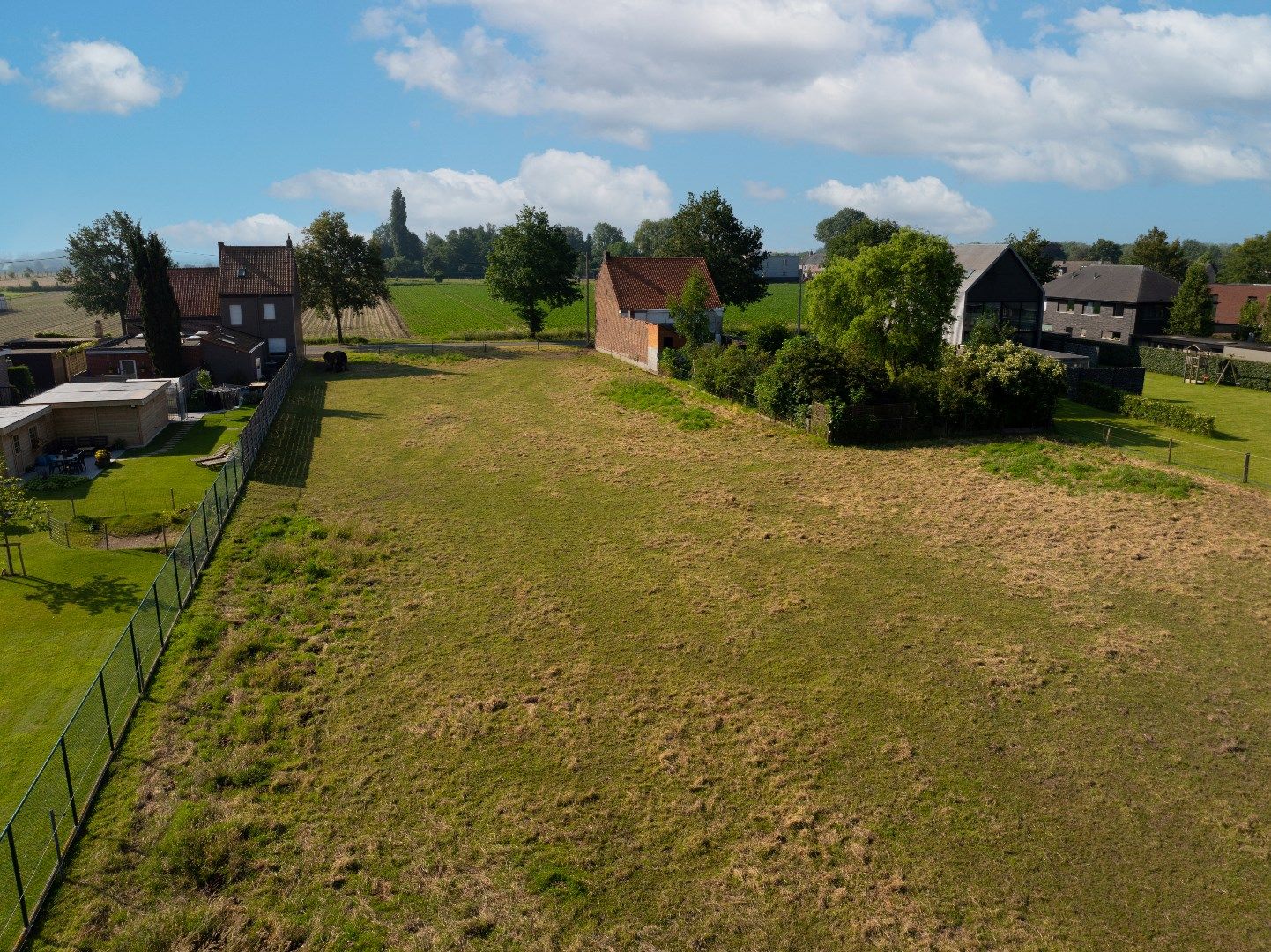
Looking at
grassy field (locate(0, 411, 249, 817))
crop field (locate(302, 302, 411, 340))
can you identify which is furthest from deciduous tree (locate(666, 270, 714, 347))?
crop field (locate(302, 302, 411, 340))

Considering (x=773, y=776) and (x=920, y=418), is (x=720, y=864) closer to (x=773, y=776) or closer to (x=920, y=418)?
(x=773, y=776)

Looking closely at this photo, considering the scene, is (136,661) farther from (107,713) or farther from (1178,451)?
(1178,451)

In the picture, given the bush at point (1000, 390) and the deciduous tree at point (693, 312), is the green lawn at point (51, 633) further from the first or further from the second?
the deciduous tree at point (693, 312)

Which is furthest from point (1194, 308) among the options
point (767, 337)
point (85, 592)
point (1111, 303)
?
point (85, 592)

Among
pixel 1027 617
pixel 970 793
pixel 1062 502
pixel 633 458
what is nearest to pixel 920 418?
pixel 1062 502

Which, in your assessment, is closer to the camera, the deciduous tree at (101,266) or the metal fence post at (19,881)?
the metal fence post at (19,881)

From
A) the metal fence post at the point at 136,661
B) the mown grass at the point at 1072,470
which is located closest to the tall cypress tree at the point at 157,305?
the metal fence post at the point at 136,661
